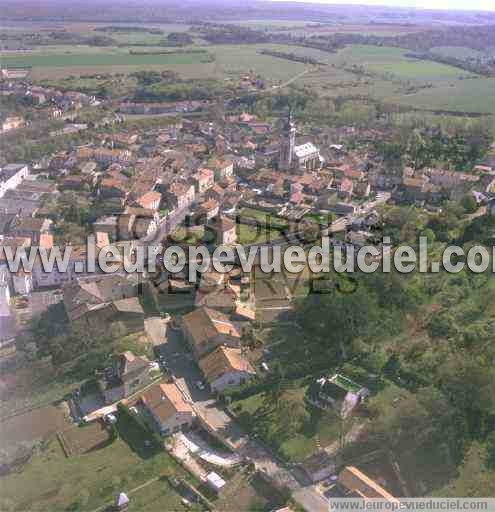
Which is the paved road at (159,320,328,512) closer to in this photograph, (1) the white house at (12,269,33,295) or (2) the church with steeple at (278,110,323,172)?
(1) the white house at (12,269,33,295)

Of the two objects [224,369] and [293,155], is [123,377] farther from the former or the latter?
[293,155]

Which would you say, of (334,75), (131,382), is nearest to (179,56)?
(334,75)

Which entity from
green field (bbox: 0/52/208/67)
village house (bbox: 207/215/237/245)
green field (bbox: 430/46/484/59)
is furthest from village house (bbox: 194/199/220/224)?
green field (bbox: 430/46/484/59)

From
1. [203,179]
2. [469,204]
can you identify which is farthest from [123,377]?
[469,204]

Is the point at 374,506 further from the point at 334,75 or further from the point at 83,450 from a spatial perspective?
the point at 334,75

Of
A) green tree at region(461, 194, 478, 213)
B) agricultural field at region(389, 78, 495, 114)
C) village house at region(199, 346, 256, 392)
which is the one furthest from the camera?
agricultural field at region(389, 78, 495, 114)

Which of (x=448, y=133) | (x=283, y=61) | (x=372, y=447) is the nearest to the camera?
(x=372, y=447)
